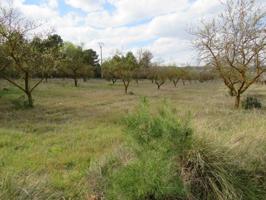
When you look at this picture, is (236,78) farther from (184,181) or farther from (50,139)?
(184,181)

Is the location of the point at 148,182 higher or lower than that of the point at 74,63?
lower

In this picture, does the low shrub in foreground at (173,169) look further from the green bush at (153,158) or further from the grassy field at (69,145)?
the grassy field at (69,145)

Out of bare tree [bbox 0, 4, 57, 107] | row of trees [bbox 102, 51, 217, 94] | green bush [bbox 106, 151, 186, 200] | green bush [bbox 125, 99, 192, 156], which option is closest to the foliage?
row of trees [bbox 102, 51, 217, 94]

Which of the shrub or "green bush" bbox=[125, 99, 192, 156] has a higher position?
"green bush" bbox=[125, 99, 192, 156]

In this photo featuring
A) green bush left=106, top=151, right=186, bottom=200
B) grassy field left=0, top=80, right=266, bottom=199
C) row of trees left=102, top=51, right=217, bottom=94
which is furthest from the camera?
row of trees left=102, top=51, right=217, bottom=94

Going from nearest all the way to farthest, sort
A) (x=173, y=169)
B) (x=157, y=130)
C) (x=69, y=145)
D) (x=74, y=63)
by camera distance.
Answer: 1. (x=173, y=169)
2. (x=157, y=130)
3. (x=69, y=145)
4. (x=74, y=63)

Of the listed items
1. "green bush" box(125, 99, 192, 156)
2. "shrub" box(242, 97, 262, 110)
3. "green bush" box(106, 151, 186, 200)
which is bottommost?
"shrub" box(242, 97, 262, 110)

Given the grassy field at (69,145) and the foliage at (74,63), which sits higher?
the foliage at (74,63)

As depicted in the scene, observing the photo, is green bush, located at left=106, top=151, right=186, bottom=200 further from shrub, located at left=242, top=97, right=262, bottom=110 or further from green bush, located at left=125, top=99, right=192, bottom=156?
shrub, located at left=242, top=97, right=262, bottom=110

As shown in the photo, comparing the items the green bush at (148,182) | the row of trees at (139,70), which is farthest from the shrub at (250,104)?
the green bush at (148,182)

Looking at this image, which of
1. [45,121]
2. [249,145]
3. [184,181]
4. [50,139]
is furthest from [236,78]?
[184,181]

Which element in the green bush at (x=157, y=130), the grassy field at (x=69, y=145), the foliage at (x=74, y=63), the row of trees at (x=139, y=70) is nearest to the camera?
the green bush at (x=157, y=130)

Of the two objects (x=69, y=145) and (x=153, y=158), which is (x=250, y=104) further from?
(x=153, y=158)

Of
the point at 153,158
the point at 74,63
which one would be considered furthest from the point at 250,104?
the point at 74,63
